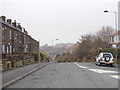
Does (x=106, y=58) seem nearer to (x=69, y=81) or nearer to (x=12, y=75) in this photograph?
(x=12, y=75)

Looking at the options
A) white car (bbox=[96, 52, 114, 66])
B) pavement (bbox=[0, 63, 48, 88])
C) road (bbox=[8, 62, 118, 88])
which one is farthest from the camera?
white car (bbox=[96, 52, 114, 66])

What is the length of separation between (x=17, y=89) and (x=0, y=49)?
87.3 ft

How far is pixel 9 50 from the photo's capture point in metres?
43.4

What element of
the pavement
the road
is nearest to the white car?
the pavement

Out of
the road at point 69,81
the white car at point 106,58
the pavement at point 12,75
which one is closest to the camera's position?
the road at point 69,81

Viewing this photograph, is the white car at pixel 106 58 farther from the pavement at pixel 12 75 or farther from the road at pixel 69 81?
the road at pixel 69 81

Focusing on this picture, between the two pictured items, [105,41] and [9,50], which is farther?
[105,41]

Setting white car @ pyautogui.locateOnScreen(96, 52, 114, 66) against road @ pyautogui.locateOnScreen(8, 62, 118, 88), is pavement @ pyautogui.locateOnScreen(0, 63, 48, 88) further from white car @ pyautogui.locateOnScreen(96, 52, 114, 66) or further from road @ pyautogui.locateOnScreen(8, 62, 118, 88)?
white car @ pyautogui.locateOnScreen(96, 52, 114, 66)

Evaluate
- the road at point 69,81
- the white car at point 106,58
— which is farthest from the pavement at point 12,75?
the white car at point 106,58

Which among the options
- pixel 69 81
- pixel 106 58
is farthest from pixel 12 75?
pixel 106 58

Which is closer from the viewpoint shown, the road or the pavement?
the road

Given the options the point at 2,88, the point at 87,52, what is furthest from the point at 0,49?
the point at 87,52

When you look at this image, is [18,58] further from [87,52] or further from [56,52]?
[56,52]

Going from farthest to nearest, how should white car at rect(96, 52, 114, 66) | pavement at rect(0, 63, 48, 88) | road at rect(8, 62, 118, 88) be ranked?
white car at rect(96, 52, 114, 66) < pavement at rect(0, 63, 48, 88) < road at rect(8, 62, 118, 88)
